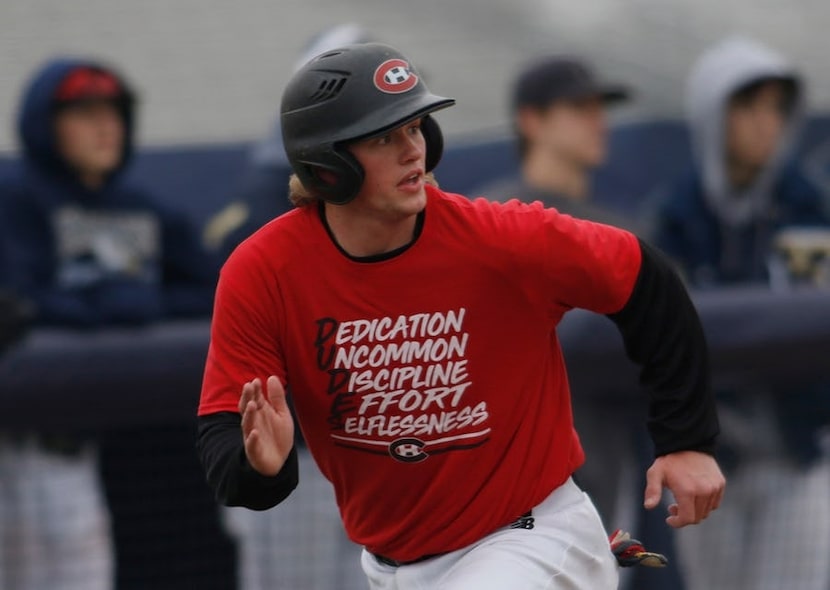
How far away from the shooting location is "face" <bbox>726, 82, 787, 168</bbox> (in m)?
6.10

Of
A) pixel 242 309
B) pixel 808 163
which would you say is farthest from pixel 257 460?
pixel 808 163

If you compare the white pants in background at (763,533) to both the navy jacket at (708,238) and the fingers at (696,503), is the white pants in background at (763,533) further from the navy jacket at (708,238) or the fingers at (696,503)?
the fingers at (696,503)

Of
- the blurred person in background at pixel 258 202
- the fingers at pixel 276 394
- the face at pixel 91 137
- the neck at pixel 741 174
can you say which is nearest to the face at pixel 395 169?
the fingers at pixel 276 394

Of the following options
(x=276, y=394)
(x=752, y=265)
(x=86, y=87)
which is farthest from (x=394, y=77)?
(x=752, y=265)

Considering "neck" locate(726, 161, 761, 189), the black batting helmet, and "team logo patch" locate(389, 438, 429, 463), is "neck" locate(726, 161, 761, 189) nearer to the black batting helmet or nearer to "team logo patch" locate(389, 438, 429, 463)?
"team logo patch" locate(389, 438, 429, 463)

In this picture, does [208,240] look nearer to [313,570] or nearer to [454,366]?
[313,570]

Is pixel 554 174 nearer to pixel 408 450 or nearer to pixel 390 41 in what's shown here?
pixel 408 450

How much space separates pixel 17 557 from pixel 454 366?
1.91 meters

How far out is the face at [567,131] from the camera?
549cm

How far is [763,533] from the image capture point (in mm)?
5520

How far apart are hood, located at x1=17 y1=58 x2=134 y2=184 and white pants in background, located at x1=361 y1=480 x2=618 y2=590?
2.13 metres

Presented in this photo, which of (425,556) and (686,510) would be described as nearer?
(686,510)

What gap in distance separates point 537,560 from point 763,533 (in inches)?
90.9

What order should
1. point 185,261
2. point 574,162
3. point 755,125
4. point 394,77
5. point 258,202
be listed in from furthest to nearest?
point 755,125 < point 574,162 < point 185,261 < point 258,202 < point 394,77
